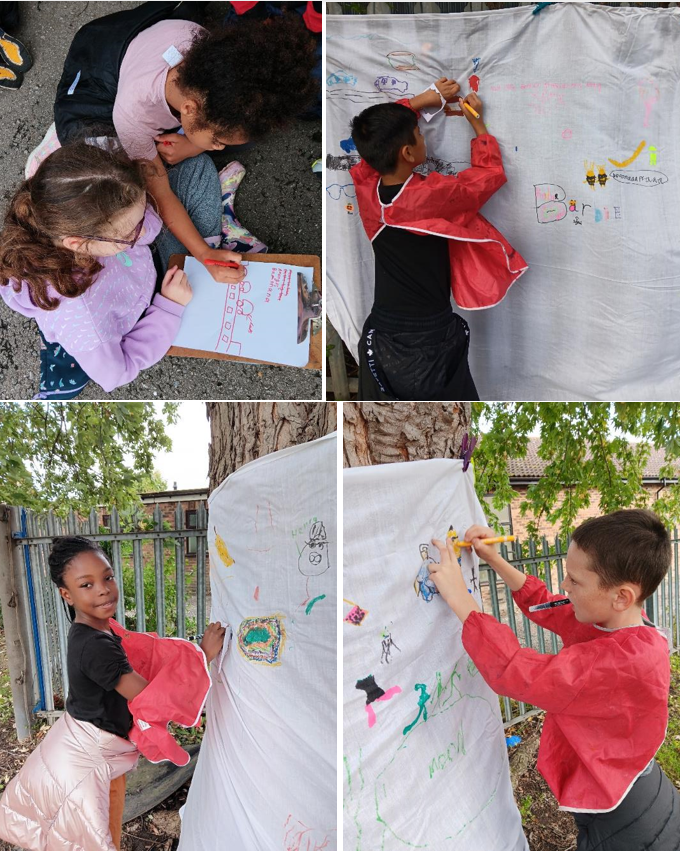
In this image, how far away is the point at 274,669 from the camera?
1.34 m

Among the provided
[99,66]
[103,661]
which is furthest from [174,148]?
[103,661]

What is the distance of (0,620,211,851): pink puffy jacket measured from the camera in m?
1.41

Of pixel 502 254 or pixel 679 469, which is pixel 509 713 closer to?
pixel 679 469

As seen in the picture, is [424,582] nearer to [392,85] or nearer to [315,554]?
[315,554]

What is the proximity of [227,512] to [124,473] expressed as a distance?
492 millimetres

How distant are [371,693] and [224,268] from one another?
1235mm

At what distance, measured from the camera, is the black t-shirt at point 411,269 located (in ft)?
→ 5.31

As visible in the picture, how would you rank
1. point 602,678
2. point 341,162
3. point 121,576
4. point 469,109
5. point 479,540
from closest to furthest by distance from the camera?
point 602,678 → point 479,540 → point 469,109 → point 341,162 → point 121,576

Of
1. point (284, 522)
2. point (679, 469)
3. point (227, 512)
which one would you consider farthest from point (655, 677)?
point (679, 469)

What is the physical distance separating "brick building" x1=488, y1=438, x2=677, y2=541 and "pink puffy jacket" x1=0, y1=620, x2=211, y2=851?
172 centimetres

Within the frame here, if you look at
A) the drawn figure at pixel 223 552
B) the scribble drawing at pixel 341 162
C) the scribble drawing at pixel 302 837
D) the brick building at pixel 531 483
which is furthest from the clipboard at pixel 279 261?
the brick building at pixel 531 483

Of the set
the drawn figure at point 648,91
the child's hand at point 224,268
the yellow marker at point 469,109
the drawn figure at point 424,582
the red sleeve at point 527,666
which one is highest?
the drawn figure at point 648,91

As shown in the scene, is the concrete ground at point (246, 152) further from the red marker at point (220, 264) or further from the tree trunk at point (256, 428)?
the tree trunk at point (256, 428)

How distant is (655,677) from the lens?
3.66 ft
